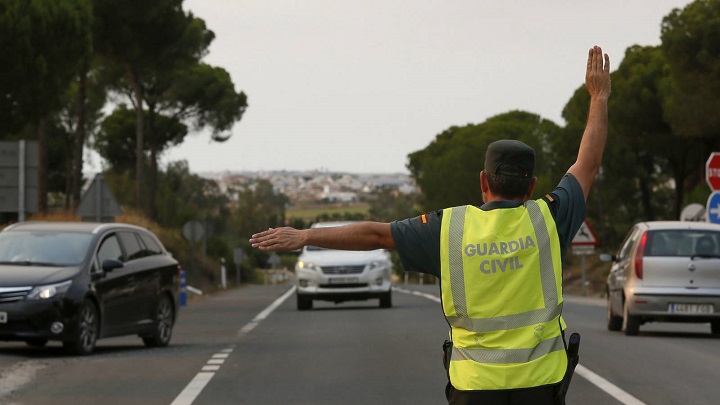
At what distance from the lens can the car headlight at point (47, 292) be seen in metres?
18.2

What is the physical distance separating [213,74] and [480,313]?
7183cm

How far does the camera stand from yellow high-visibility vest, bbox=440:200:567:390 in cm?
579

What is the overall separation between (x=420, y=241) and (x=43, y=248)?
46.1 feet

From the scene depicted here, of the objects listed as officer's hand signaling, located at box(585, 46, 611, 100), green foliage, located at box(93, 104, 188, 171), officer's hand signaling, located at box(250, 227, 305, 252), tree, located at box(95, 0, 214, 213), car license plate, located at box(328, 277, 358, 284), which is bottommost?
car license plate, located at box(328, 277, 358, 284)

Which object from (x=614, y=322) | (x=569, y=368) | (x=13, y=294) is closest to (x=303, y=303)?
(x=614, y=322)

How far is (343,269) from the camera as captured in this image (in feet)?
103

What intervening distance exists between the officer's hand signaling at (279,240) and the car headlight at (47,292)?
40.7 ft

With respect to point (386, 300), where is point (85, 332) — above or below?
above

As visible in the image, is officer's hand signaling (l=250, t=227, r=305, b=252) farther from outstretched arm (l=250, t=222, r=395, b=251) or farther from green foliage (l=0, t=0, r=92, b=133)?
green foliage (l=0, t=0, r=92, b=133)

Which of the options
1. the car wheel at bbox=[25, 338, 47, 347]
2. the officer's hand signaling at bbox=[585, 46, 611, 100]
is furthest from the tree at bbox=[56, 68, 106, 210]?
the officer's hand signaling at bbox=[585, 46, 611, 100]

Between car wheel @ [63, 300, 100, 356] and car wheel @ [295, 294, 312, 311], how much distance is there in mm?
13033

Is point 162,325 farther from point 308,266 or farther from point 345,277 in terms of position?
point 308,266

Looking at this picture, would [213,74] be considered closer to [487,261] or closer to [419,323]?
[419,323]

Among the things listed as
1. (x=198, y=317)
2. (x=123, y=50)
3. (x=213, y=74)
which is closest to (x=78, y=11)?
(x=123, y=50)
